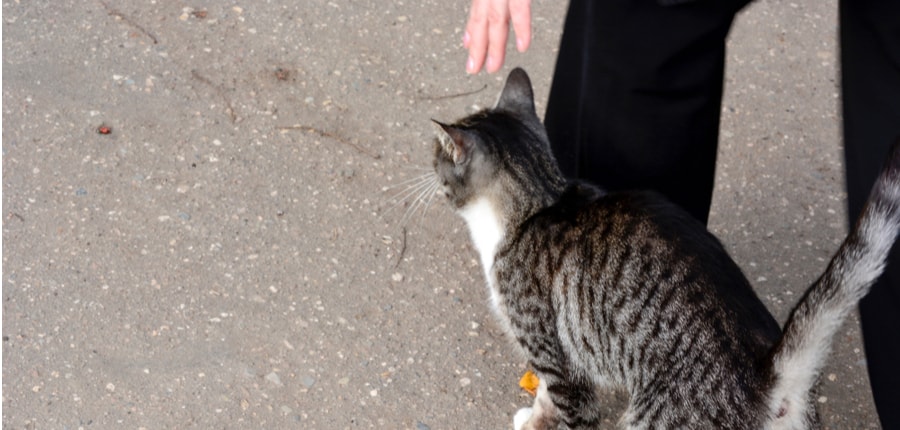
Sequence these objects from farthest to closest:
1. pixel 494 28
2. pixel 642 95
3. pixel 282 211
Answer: pixel 282 211, pixel 642 95, pixel 494 28

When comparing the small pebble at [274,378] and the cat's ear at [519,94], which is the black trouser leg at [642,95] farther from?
the small pebble at [274,378]

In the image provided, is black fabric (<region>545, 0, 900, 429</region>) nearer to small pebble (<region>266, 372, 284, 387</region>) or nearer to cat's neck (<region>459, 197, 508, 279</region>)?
cat's neck (<region>459, 197, 508, 279</region>)

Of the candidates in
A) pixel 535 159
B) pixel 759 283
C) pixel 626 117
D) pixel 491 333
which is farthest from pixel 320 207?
pixel 759 283

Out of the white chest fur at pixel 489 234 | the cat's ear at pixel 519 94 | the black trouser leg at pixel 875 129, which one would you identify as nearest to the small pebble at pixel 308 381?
the white chest fur at pixel 489 234

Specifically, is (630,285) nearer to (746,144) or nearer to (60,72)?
(746,144)

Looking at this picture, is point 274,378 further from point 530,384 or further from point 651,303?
point 651,303

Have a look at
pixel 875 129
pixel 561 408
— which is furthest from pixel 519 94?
pixel 875 129

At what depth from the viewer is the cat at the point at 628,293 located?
2129 mm

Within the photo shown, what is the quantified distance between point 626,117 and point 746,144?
55.6 inches

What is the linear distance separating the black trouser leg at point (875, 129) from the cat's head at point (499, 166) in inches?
30.1

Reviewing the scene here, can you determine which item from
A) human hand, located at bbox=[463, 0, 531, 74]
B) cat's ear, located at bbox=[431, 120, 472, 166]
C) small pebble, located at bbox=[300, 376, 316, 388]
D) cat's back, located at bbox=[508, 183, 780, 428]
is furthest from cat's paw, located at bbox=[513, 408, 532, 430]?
human hand, located at bbox=[463, 0, 531, 74]

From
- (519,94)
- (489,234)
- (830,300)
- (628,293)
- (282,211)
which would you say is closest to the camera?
(830,300)

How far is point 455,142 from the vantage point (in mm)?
2752

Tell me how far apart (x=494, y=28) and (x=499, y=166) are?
1.83ft
